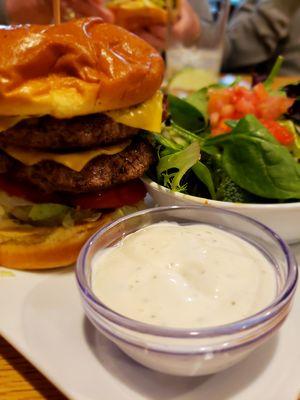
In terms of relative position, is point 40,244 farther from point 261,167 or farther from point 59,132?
point 261,167

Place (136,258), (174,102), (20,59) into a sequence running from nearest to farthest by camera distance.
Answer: (136,258), (20,59), (174,102)

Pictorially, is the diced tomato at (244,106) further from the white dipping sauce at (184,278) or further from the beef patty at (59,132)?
the white dipping sauce at (184,278)

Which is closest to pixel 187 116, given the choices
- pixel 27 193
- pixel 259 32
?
pixel 27 193

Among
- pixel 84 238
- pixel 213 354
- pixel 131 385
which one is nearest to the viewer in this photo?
pixel 213 354

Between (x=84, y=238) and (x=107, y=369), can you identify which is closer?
(x=107, y=369)

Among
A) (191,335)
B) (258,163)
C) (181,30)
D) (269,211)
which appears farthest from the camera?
(181,30)

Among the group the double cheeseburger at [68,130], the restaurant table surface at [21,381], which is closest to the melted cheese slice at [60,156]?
the double cheeseburger at [68,130]

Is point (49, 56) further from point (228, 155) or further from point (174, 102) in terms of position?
point (174, 102)

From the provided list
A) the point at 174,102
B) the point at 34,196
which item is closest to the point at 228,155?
the point at 174,102
